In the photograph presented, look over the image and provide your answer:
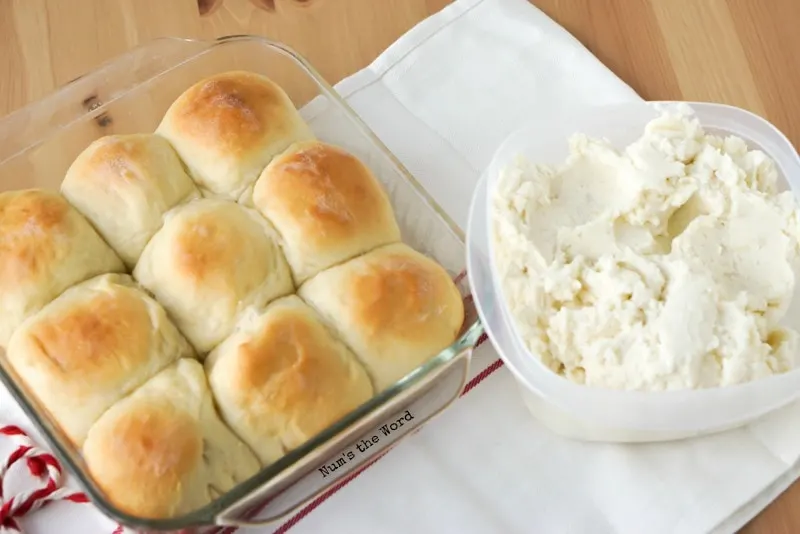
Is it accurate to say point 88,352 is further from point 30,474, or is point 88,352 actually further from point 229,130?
point 229,130

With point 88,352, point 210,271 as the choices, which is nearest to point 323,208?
point 210,271

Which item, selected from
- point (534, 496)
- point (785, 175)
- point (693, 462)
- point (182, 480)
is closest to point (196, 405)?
point (182, 480)

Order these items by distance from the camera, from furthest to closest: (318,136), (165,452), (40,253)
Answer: (318,136), (40,253), (165,452)

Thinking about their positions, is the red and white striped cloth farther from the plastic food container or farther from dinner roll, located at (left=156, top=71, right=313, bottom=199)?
the plastic food container

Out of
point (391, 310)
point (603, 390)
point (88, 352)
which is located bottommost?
point (603, 390)

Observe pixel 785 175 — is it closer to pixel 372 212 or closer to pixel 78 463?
pixel 372 212
